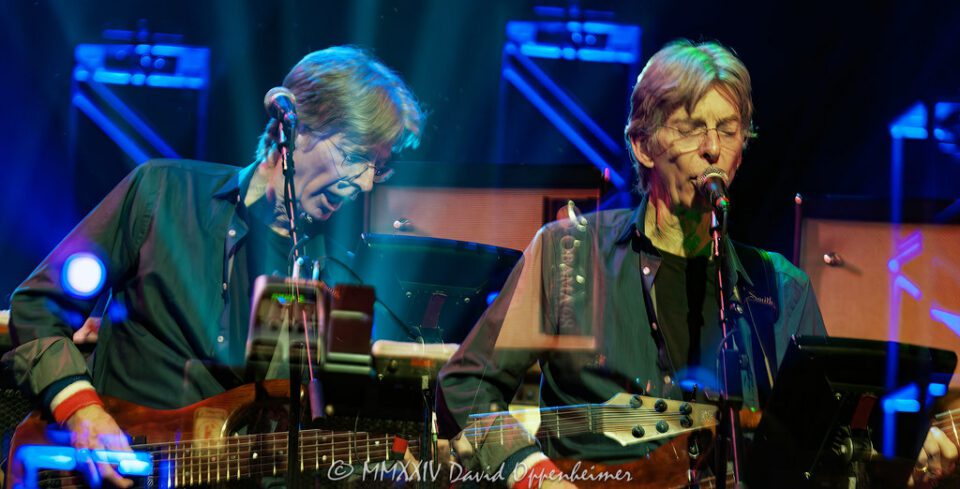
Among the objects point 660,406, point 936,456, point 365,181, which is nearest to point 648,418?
point 660,406

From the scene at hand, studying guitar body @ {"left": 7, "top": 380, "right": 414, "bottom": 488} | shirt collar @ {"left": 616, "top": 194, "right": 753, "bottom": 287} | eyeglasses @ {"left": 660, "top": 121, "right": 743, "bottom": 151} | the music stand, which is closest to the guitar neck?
guitar body @ {"left": 7, "top": 380, "right": 414, "bottom": 488}

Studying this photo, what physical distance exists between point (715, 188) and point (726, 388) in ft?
1.90

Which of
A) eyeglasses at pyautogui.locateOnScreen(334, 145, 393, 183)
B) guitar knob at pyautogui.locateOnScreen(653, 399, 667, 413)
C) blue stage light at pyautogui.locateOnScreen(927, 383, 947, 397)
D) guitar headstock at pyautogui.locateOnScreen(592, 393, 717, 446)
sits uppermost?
eyeglasses at pyautogui.locateOnScreen(334, 145, 393, 183)

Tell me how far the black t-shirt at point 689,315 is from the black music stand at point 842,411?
1.47ft

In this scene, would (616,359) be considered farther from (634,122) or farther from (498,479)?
(634,122)

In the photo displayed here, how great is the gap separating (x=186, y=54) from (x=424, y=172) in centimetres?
158

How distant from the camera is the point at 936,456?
9.09ft

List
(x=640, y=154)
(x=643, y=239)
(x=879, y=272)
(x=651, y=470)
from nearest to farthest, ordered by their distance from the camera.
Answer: (x=651, y=470) → (x=643, y=239) → (x=640, y=154) → (x=879, y=272)

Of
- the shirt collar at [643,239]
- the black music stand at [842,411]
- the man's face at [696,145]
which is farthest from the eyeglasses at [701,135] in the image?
the black music stand at [842,411]

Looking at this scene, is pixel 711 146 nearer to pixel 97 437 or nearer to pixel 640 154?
pixel 640 154

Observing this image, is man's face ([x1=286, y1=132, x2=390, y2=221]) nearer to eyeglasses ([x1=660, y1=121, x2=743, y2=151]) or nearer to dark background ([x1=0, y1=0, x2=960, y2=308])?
dark background ([x1=0, y1=0, x2=960, y2=308])

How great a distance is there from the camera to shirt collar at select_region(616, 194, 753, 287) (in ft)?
10.2

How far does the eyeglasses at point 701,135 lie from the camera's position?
10.1ft

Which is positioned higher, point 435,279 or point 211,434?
point 435,279
